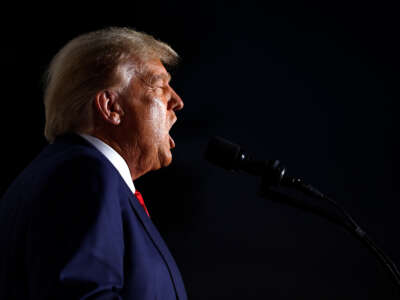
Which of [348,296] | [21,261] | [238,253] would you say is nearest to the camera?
[21,261]

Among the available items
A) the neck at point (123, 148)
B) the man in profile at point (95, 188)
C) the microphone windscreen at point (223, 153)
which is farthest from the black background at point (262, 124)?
the microphone windscreen at point (223, 153)

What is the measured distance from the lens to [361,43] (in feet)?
5.48

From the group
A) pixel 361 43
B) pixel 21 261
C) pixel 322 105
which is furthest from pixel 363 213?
pixel 21 261

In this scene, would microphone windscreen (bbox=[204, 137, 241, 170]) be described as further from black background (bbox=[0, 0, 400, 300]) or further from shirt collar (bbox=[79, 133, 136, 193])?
black background (bbox=[0, 0, 400, 300])

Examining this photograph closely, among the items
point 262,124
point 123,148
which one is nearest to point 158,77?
point 123,148

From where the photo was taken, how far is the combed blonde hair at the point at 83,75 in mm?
899

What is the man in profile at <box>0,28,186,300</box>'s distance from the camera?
0.56 meters

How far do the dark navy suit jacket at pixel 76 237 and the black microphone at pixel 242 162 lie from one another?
0.20m

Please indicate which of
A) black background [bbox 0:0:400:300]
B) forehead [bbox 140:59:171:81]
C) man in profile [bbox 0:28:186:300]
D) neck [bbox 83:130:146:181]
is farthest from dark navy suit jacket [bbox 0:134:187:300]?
black background [bbox 0:0:400:300]

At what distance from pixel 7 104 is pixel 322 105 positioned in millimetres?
1372

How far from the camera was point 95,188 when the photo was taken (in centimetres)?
61

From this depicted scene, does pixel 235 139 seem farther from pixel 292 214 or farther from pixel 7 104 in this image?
pixel 7 104

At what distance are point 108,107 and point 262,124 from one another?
901 mm

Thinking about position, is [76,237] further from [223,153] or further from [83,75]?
[83,75]
